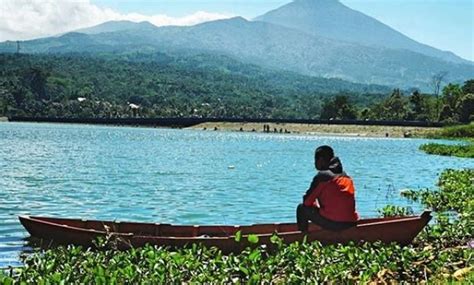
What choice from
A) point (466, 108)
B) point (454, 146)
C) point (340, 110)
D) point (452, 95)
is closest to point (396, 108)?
point (340, 110)

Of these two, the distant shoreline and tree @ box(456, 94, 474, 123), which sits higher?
tree @ box(456, 94, 474, 123)

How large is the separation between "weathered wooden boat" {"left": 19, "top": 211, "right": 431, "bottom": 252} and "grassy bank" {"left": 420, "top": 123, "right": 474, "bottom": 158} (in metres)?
46.1

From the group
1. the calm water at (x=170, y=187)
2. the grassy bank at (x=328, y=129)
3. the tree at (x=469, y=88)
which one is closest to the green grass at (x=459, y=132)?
the grassy bank at (x=328, y=129)

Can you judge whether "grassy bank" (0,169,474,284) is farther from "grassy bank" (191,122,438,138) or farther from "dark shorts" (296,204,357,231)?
"grassy bank" (191,122,438,138)

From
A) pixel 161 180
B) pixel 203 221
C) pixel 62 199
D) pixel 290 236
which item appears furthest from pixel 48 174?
pixel 290 236

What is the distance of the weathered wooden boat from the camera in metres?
13.7

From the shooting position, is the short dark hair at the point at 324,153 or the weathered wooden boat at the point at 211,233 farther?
the weathered wooden boat at the point at 211,233

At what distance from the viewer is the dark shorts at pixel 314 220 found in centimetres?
1367

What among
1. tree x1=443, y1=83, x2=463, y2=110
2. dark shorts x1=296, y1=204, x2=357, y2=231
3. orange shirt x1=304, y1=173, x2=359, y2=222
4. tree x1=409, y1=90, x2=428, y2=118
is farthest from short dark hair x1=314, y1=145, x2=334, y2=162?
tree x1=409, y1=90, x2=428, y2=118

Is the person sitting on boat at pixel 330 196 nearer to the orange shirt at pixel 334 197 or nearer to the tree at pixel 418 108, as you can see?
the orange shirt at pixel 334 197

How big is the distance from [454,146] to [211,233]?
5514 centimetres

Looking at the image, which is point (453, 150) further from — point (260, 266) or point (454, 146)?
point (260, 266)

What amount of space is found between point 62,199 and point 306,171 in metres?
21.9

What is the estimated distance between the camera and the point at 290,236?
13789 millimetres
